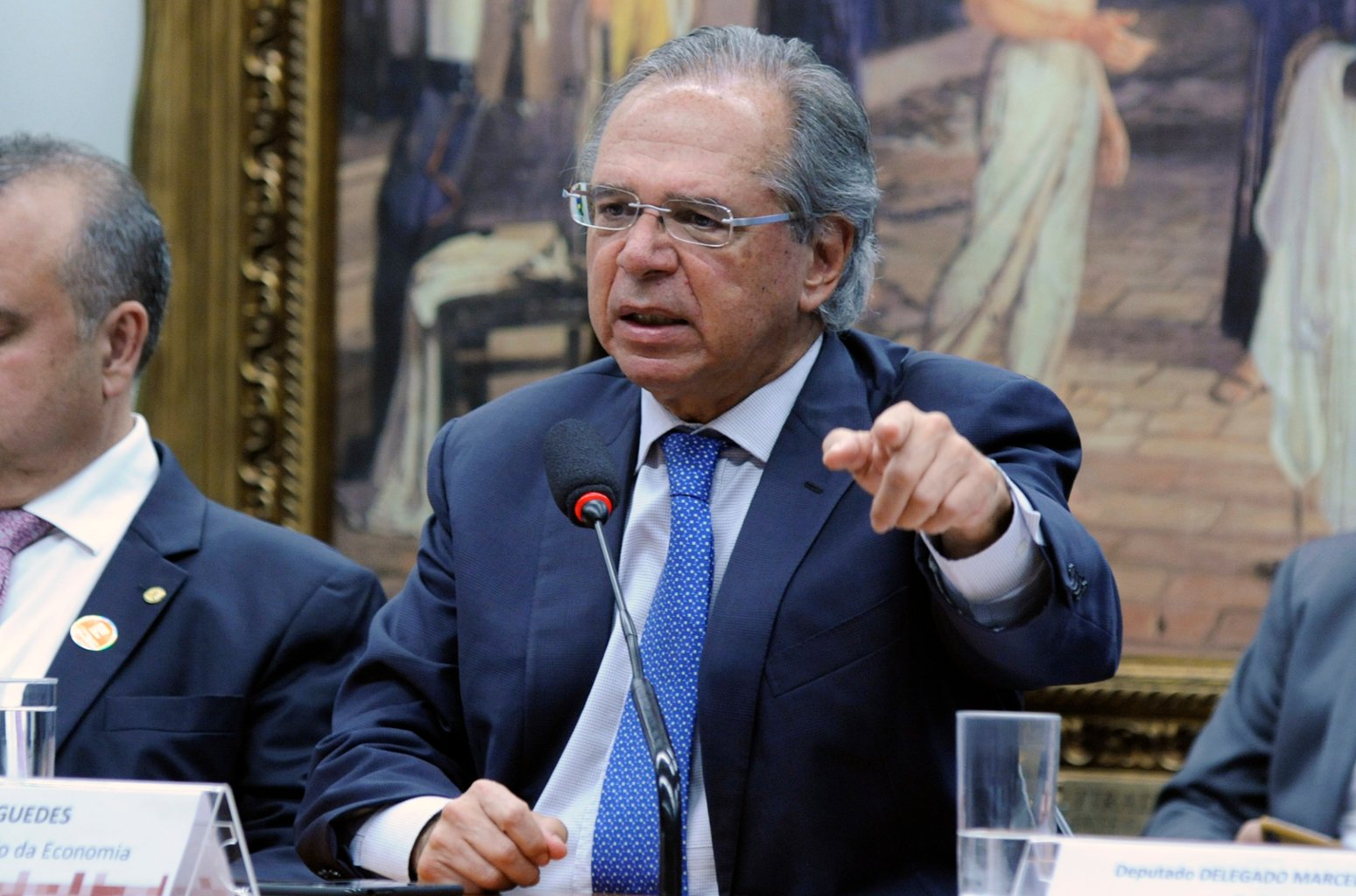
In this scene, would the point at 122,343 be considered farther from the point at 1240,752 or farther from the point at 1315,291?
the point at 1315,291

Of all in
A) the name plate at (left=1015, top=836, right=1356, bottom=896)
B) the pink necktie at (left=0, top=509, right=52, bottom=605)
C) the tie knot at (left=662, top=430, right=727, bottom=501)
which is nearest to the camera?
the name plate at (left=1015, top=836, right=1356, bottom=896)

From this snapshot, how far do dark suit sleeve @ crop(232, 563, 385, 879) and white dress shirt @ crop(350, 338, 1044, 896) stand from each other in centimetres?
54

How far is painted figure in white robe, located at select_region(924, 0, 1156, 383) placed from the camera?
3844 mm

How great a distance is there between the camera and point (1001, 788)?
1.49m

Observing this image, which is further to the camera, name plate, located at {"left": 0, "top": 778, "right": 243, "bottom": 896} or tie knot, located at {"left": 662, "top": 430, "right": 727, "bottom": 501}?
tie knot, located at {"left": 662, "top": 430, "right": 727, "bottom": 501}

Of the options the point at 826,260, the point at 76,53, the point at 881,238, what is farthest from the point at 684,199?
the point at 76,53

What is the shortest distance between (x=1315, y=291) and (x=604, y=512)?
8.07ft

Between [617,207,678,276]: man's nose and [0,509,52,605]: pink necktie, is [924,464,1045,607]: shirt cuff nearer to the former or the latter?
[617,207,678,276]: man's nose

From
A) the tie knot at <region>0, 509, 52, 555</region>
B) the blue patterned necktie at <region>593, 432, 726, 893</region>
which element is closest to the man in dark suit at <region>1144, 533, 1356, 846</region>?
the blue patterned necktie at <region>593, 432, 726, 893</region>

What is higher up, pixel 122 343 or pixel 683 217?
pixel 683 217

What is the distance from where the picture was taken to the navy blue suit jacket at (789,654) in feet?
6.73

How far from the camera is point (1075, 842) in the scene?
4.56 ft

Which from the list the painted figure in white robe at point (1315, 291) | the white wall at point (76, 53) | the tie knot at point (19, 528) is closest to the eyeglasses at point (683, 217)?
the tie knot at point (19, 528)

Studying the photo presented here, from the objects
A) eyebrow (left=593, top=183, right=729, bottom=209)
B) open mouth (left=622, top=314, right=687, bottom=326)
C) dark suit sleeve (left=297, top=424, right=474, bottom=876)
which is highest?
eyebrow (left=593, top=183, right=729, bottom=209)
